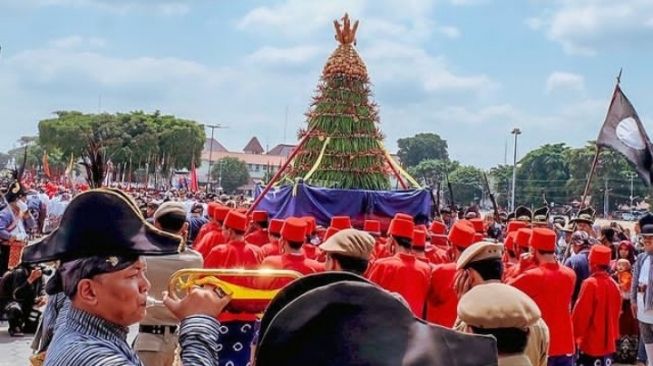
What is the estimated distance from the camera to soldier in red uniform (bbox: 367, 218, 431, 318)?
6.44 m

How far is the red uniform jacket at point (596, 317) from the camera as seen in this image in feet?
23.8

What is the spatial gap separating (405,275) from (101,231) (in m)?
4.49

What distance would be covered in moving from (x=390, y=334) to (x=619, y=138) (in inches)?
348

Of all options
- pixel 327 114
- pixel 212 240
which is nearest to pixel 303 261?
pixel 212 240

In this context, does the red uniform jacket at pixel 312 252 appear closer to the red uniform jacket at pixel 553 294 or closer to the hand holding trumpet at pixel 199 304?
the red uniform jacket at pixel 553 294

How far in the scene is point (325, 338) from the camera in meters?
1.33

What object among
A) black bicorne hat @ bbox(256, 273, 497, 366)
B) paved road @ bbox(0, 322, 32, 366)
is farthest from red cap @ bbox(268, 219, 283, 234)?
black bicorne hat @ bbox(256, 273, 497, 366)

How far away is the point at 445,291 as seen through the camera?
6.68 meters

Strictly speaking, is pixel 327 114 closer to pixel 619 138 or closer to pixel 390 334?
pixel 619 138

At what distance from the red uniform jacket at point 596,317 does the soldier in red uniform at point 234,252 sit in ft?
10.8

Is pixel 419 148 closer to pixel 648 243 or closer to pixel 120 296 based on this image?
pixel 648 243

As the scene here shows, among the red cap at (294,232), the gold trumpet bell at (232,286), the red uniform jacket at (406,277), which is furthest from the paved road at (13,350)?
the gold trumpet bell at (232,286)

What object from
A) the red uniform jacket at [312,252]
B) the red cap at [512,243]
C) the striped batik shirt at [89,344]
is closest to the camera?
the striped batik shirt at [89,344]

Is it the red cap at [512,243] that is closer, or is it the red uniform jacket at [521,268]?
the red uniform jacket at [521,268]
